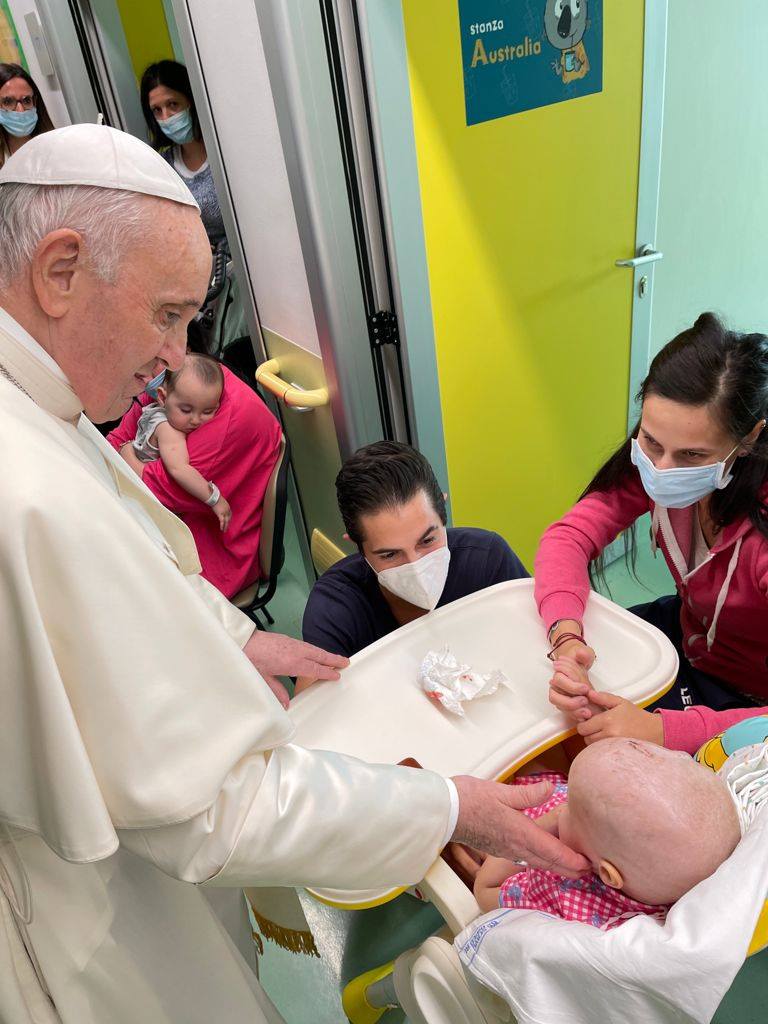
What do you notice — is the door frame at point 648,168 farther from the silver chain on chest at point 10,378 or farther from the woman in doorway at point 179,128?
the woman in doorway at point 179,128

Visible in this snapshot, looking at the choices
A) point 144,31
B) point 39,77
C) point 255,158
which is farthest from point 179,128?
point 39,77

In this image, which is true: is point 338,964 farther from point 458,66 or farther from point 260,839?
point 458,66

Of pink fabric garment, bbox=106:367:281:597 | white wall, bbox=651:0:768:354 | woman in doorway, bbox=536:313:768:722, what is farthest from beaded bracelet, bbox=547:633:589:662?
white wall, bbox=651:0:768:354

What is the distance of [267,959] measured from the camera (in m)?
2.27

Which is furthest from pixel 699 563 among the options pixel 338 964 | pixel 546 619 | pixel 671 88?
pixel 671 88

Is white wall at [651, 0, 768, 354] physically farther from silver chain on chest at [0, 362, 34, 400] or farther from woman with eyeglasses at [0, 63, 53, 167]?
woman with eyeglasses at [0, 63, 53, 167]

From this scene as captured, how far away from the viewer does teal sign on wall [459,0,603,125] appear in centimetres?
237

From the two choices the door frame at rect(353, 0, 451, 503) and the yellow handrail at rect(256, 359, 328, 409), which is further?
the yellow handrail at rect(256, 359, 328, 409)

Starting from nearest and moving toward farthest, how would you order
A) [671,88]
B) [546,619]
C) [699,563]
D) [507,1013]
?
[507,1013] → [546,619] → [699,563] → [671,88]

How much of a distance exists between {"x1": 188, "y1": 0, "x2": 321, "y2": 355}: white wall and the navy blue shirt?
1.04 meters

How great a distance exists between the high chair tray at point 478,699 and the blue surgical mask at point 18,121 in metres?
4.36

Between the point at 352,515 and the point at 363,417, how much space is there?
0.85 metres

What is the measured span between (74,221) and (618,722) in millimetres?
1335

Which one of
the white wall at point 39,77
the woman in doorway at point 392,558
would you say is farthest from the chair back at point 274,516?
the white wall at point 39,77
